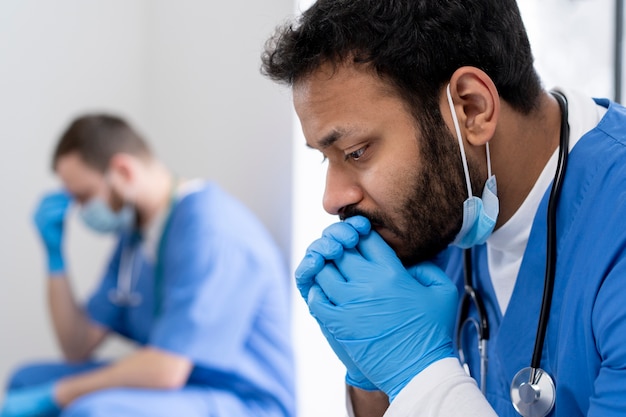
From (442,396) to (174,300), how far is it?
1.04 meters

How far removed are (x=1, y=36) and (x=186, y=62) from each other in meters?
0.68

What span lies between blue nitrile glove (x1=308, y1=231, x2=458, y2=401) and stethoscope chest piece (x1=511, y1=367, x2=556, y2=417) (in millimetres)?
93

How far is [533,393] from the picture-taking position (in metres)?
0.88

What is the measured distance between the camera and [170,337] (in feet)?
5.70

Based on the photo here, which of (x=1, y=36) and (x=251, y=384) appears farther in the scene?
(x=1, y=36)

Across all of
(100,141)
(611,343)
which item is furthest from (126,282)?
(611,343)

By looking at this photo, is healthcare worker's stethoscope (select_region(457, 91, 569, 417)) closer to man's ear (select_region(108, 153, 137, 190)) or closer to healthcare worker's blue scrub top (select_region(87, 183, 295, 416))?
healthcare worker's blue scrub top (select_region(87, 183, 295, 416))

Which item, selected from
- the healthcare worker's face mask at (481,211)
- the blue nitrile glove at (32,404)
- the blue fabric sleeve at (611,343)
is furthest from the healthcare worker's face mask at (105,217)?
the blue fabric sleeve at (611,343)

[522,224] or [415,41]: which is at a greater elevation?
[415,41]

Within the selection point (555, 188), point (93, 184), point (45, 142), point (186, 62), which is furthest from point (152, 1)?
→ point (555, 188)

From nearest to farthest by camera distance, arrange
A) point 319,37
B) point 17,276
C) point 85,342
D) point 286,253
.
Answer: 1. point 319,37
2. point 286,253
3. point 85,342
4. point 17,276

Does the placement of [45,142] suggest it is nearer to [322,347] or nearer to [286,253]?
[286,253]

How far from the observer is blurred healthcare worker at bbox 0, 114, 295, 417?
1733 millimetres

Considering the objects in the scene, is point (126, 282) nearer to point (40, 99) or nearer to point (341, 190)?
point (40, 99)
